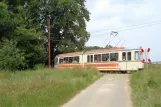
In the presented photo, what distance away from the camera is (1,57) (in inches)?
1821

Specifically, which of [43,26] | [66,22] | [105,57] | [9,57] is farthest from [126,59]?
[43,26]

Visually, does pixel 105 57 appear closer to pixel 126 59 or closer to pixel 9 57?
pixel 126 59

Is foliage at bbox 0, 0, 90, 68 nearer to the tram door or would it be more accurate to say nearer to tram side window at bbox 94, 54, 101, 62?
tram side window at bbox 94, 54, 101, 62

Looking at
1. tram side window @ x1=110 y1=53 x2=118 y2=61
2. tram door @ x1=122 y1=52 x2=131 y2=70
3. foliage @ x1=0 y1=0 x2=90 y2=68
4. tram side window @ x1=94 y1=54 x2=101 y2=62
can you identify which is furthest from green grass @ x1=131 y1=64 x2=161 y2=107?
foliage @ x1=0 y1=0 x2=90 y2=68

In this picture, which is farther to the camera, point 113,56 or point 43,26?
point 43,26

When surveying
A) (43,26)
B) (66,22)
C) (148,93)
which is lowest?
(148,93)

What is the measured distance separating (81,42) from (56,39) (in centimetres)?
475

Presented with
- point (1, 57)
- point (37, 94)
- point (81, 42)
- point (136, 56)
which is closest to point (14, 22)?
point (1, 57)

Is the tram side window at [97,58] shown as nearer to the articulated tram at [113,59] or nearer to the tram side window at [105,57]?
the articulated tram at [113,59]

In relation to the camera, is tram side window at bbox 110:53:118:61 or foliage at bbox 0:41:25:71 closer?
tram side window at bbox 110:53:118:61

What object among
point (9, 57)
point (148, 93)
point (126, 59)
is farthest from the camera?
point (9, 57)

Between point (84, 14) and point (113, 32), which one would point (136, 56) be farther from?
point (84, 14)

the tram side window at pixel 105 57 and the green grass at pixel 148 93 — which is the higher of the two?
the tram side window at pixel 105 57

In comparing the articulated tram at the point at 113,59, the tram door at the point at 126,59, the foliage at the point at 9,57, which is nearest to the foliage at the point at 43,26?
the foliage at the point at 9,57
